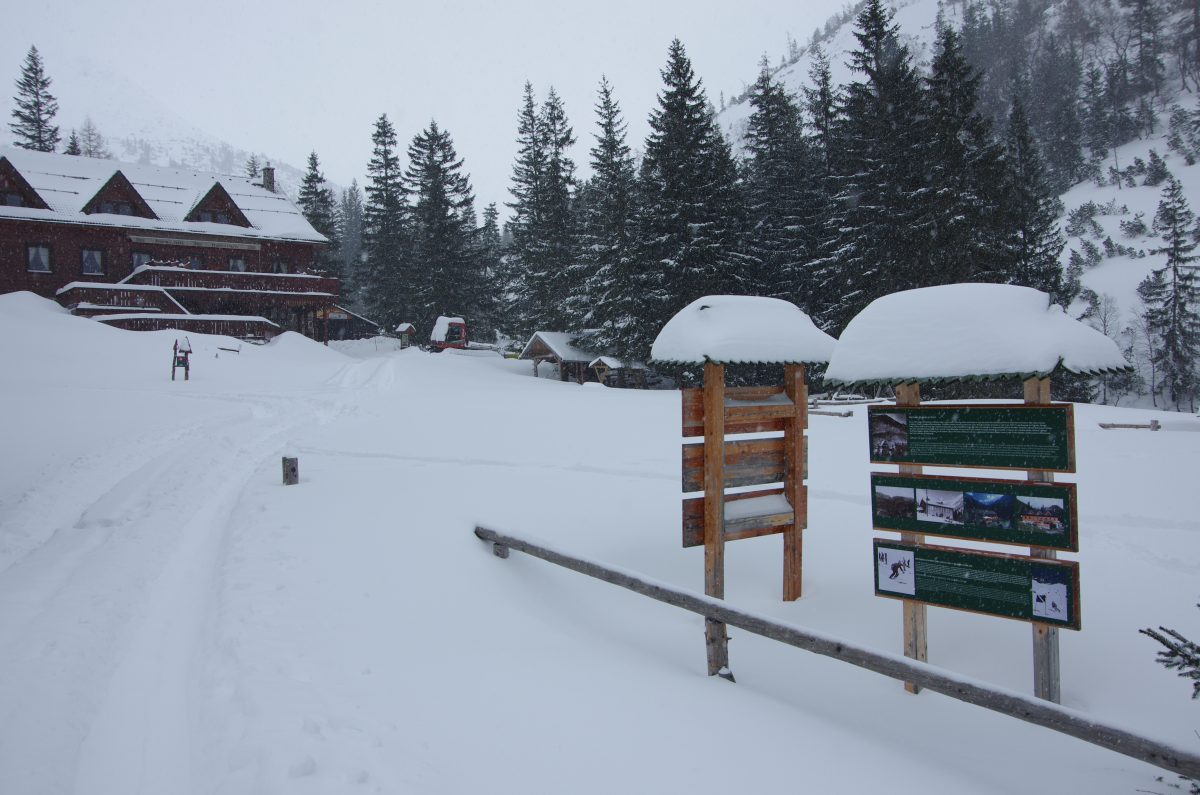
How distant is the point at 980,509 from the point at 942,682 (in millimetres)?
1612

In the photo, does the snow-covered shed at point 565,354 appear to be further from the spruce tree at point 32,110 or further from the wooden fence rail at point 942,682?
the spruce tree at point 32,110

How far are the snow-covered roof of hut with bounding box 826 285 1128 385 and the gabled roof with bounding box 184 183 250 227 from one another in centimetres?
4580

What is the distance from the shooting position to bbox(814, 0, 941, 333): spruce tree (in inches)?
1082

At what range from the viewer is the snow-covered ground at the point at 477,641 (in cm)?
387

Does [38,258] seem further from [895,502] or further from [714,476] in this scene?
[895,502]

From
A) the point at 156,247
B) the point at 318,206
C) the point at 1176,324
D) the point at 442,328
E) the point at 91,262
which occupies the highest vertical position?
the point at 318,206

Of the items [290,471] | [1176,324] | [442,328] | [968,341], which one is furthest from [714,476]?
[1176,324]

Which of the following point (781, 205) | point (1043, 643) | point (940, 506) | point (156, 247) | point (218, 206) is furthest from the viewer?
point (218, 206)

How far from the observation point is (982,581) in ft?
16.0

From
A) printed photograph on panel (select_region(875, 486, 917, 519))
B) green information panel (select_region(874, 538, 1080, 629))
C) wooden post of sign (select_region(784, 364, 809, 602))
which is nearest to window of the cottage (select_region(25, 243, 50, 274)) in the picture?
wooden post of sign (select_region(784, 364, 809, 602))

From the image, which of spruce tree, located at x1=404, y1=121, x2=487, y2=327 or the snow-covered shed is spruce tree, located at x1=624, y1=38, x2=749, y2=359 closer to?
the snow-covered shed

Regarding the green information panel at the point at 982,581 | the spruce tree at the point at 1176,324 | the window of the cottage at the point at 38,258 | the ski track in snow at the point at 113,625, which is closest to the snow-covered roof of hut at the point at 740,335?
the green information panel at the point at 982,581

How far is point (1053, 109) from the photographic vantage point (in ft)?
273

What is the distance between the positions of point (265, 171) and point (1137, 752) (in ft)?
195
